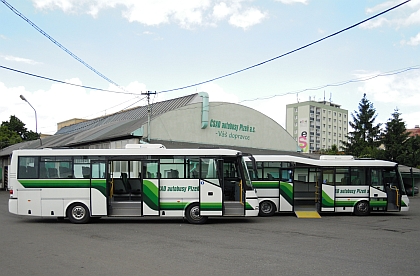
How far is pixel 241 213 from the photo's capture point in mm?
16734

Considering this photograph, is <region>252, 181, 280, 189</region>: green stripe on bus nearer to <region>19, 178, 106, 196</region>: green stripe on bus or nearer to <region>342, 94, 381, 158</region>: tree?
<region>19, 178, 106, 196</region>: green stripe on bus

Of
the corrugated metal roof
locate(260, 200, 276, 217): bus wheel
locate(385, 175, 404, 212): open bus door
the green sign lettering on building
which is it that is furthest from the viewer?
the corrugated metal roof

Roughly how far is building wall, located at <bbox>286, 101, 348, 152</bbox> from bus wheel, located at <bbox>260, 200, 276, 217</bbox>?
107m

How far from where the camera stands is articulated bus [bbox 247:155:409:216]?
20.6 meters

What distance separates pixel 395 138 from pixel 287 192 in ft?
136

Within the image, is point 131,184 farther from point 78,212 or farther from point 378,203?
point 378,203

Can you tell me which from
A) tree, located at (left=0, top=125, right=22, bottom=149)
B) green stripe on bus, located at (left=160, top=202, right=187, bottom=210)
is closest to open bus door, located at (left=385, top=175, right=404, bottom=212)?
green stripe on bus, located at (left=160, top=202, right=187, bottom=210)

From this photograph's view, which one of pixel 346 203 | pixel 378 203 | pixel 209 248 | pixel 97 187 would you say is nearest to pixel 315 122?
pixel 378 203

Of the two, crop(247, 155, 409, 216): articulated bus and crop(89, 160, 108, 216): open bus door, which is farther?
crop(247, 155, 409, 216): articulated bus

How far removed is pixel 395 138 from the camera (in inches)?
2254

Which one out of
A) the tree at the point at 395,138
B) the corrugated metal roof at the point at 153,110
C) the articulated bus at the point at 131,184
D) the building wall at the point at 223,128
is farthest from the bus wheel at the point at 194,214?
the tree at the point at 395,138

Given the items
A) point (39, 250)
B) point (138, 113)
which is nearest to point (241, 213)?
point (39, 250)

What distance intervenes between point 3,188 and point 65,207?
4635 centimetres

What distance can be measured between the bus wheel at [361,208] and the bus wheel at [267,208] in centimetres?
380
